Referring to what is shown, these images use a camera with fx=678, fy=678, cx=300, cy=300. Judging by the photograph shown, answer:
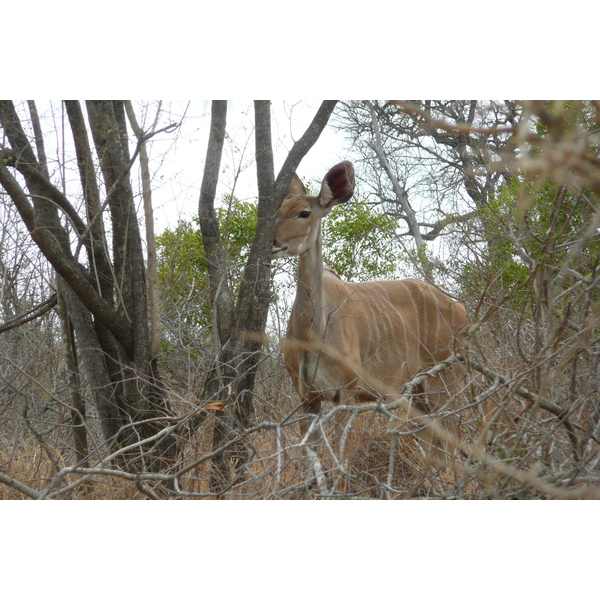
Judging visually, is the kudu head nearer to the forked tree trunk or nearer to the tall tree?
the forked tree trunk

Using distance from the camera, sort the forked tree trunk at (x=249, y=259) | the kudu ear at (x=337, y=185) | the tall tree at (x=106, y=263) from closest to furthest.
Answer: the tall tree at (x=106, y=263)
the forked tree trunk at (x=249, y=259)
the kudu ear at (x=337, y=185)

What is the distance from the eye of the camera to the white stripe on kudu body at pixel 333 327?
4039 mm

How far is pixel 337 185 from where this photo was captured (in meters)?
4.29

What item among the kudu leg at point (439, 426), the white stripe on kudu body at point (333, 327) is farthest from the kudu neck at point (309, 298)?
the kudu leg at point (439, 426)

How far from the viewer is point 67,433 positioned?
15.9 feet

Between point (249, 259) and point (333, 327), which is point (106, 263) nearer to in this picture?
point (249, 259)

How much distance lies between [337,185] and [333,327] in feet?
2.95

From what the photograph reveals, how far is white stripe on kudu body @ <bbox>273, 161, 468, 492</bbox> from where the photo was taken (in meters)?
4.04

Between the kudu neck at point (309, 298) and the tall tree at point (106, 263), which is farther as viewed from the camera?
the kudu neck at point (309, 298)

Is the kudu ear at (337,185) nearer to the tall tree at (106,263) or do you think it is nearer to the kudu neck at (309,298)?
the kudu neck at (309,298)

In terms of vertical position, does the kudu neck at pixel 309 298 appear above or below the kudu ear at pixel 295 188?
below

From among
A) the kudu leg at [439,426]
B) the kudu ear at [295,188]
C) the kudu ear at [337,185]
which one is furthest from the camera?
the kudu ear at [295,188]

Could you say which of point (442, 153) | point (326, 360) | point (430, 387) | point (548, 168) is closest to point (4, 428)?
point (326, 360)

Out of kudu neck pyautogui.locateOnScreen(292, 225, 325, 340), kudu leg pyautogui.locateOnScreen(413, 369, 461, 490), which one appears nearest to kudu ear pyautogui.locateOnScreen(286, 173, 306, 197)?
kudu neck pyautogui.locateOnScreen(292, 225, 325, 340)
